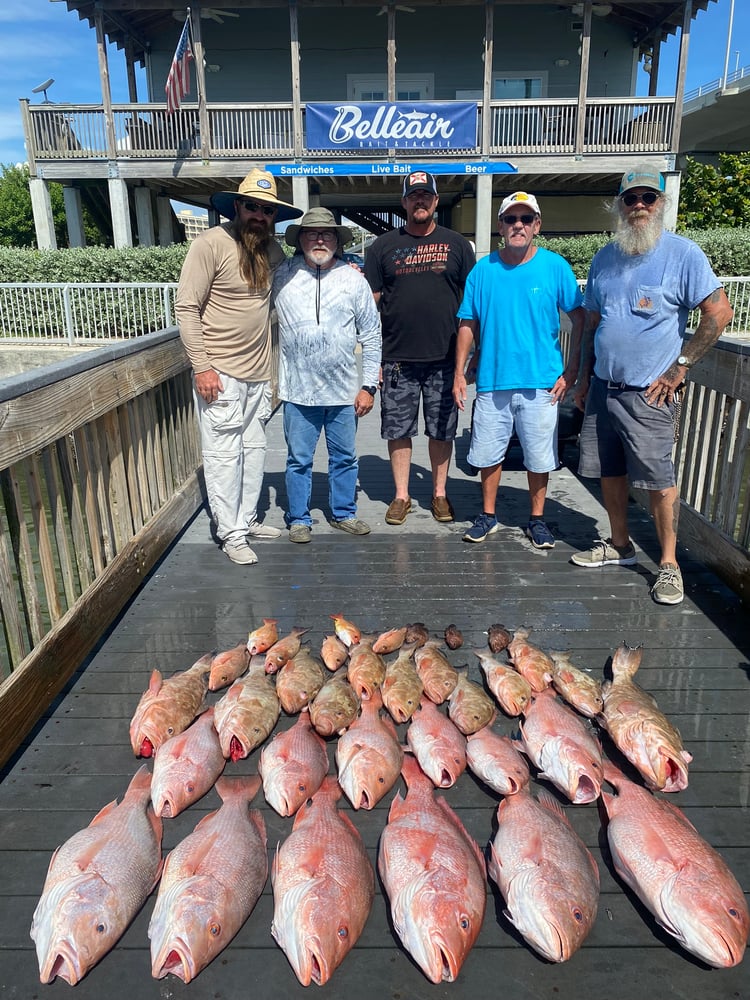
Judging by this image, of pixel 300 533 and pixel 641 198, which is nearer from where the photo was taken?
pixel 641 198

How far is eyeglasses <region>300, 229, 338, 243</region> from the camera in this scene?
12.9 feet

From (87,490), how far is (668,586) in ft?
9.06

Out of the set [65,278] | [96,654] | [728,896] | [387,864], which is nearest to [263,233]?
[96,654]

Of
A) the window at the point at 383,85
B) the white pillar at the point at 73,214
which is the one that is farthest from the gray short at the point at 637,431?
the white pillar at the point at 73,214

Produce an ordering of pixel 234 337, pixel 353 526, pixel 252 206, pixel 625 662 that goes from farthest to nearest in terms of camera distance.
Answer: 1. pixel 353 526
2. pixel 234 337
3. pixel 252 206
4. pixel 625 662

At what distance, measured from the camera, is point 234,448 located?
4.00 meters

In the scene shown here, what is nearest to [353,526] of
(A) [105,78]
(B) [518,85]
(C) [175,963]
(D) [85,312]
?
(C) [175,963]

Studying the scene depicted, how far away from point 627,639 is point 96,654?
2292 millimetres

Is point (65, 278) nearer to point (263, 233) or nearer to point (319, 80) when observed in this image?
point (319, 80)

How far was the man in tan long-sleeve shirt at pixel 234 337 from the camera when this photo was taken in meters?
3.68

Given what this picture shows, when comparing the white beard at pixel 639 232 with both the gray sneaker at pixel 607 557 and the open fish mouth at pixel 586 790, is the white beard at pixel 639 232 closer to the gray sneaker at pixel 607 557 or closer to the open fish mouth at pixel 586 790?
the gray sneaker at pixel 607 557

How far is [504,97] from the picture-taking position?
1728 centimetres

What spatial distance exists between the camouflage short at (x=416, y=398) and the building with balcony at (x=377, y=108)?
38.7 ft

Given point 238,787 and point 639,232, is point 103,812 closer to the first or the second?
point 238,787
